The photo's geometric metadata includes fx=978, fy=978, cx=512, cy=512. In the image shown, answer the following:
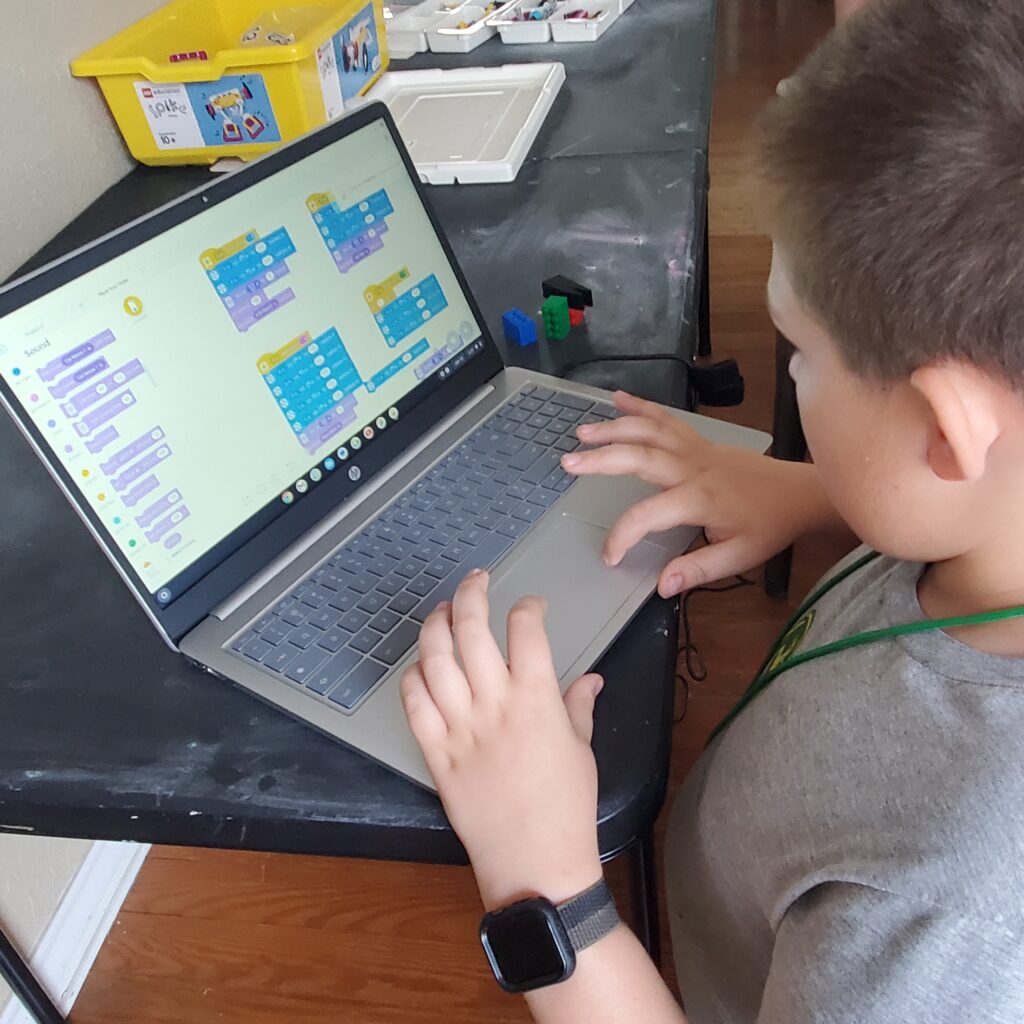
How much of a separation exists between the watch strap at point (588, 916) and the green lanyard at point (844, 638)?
167mm

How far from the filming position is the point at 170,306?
61 centimetres

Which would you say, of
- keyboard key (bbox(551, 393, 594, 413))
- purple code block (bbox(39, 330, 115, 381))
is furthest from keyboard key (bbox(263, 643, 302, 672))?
keyboard key (bbox(551, 393, 594, 413))

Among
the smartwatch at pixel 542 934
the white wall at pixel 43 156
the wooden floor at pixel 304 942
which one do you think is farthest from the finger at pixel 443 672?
the white wall at pixel 43 156

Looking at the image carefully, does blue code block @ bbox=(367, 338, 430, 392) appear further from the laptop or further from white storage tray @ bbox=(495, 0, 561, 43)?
white storage tray @ bbox=(495, 0, 561, 43)

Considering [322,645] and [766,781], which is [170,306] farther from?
[766,781]

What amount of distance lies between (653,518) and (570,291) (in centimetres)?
31

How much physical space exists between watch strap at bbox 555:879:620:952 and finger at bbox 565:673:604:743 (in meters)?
0.08

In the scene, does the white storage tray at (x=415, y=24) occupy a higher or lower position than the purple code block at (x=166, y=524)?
lower

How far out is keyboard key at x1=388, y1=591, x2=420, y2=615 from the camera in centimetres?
62

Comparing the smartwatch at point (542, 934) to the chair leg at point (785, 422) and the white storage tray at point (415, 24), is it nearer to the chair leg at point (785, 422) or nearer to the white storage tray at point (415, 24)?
the chair leg at point (785, 422)

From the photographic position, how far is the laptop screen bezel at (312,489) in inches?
21.8

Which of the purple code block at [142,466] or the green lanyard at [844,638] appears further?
the purple code block at [142,466]

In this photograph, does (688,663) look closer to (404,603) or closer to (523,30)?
(404,603)

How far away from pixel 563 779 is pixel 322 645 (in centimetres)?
17
